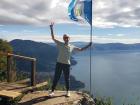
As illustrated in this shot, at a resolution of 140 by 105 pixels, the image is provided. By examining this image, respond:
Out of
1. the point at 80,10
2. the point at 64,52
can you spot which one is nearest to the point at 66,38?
the point at 64,52

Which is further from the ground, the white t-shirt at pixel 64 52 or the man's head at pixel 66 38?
the man's head at pixel 66 38

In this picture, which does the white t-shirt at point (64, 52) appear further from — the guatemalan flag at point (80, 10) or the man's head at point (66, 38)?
the guatemalan flag at point (80, 10)

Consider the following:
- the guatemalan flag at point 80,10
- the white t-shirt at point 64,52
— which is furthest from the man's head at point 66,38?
the guatemalan flag at point 80,10

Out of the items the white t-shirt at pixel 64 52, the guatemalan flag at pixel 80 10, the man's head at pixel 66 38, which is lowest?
the white t-shirt at pixel 64 52

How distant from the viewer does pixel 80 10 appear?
1195 centimetres

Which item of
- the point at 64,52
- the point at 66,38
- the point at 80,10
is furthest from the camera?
the point at 80,10

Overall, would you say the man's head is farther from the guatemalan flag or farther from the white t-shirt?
the guatemalan flag

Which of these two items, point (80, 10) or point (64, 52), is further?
point (80, 10)

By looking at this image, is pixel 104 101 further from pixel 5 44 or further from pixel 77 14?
pixel 5 44

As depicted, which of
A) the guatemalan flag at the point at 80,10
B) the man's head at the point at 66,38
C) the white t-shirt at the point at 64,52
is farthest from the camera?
the guatemalan flag at the point at 80,10

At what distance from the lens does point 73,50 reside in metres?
11.3

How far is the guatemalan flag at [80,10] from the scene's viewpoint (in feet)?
38.9

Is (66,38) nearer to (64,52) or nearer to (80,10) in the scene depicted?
(64,52)

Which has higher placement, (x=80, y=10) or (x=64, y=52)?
(x=80, y=10)
